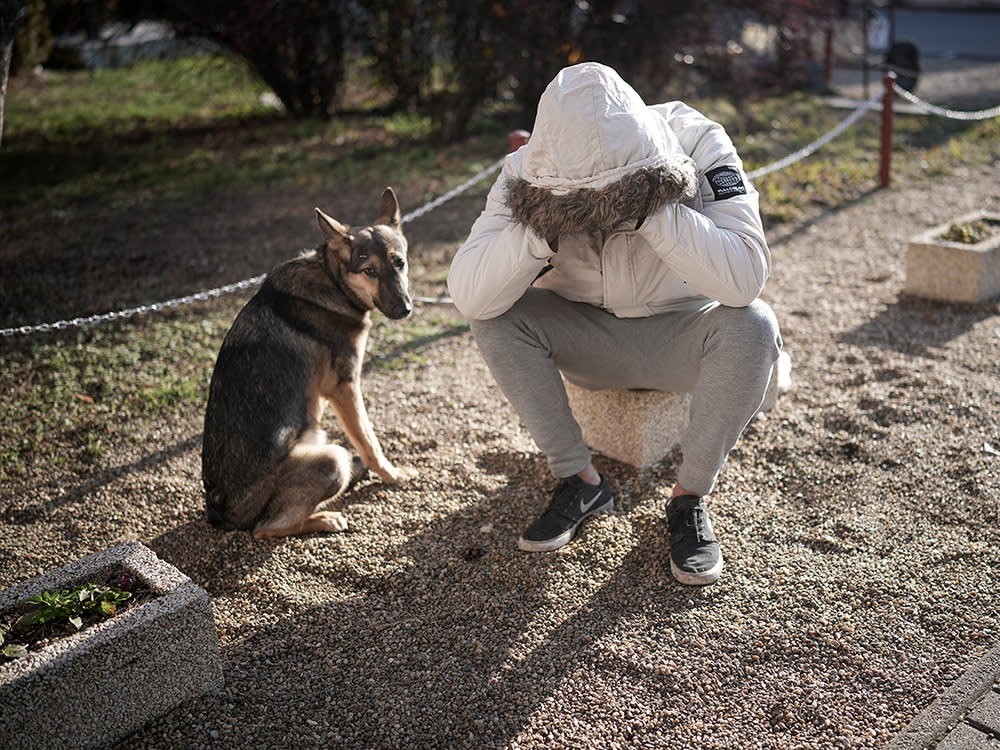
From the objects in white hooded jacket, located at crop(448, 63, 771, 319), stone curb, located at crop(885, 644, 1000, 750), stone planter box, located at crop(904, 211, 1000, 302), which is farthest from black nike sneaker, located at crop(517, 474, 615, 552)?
stone planter box, located at crop(904, 211, 1000, 302)

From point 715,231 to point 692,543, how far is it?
1.11m

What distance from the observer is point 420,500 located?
3871 mm

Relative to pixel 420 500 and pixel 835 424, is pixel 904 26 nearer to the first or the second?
pixel 835 424

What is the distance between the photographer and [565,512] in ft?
11.5

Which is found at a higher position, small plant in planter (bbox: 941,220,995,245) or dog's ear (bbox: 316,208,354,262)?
dog's ear (bbox: 316,208,354,262)

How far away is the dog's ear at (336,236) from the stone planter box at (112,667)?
135 centimetres

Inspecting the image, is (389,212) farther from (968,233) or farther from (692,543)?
(968,233)

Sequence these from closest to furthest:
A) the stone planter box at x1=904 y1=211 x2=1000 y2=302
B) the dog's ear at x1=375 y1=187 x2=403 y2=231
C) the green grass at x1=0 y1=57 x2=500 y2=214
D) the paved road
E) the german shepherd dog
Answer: the german shepherd dog → the dog's ear at x1=375 y1=187 x2=403 y2=231 → the stone planter box at x1=904 y1=211 x2=1000 y2=302 → the green grass at x1=0 y1=57 x2=500 y2=214 → the paved road

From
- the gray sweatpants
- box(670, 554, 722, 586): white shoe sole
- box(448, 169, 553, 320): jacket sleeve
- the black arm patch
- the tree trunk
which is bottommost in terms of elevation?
box(670, 554, 722, 586): white shoe sole

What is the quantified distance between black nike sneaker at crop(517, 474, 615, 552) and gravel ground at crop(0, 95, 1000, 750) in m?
0.06

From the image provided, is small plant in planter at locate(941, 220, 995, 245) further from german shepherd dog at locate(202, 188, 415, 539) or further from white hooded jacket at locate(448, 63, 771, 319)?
german shepherd dog at locate(202, 188, 415, 539)

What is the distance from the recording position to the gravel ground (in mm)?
2711

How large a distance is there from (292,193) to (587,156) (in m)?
6.09

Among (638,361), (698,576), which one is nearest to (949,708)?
(698,576)
